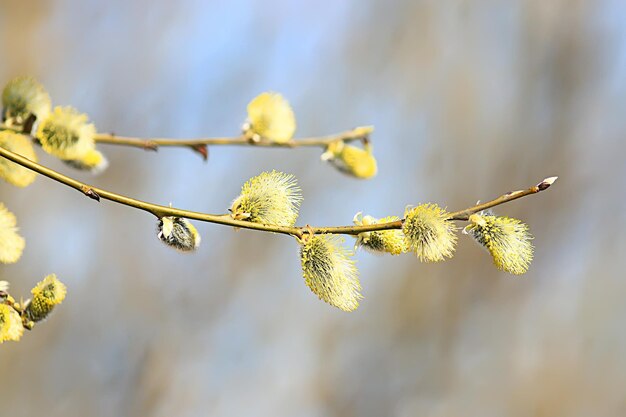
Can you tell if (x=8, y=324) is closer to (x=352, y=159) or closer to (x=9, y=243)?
(x=9, y=243)

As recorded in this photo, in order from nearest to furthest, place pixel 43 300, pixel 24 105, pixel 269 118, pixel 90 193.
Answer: pixel 90 193 → pixel 43 300 → pixel 24 105 → pixel 269 118

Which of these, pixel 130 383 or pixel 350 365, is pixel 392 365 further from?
pixel 130 383

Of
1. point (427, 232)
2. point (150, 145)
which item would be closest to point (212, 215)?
Answer: point (427, 232)

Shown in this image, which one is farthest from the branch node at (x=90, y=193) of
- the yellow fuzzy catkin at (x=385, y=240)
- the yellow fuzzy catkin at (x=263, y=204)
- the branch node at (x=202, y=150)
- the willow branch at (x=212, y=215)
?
the branch node at (x=202, y=150)

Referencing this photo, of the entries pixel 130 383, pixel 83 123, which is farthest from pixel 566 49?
pixel 83 123

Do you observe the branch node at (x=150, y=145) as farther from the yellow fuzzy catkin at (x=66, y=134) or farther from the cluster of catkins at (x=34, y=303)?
the cluster of catkins at (x=34, y=303)

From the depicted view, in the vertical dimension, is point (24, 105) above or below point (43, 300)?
above
